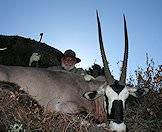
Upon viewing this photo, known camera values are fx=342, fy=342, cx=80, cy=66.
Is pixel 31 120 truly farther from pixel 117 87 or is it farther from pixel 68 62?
A: pixel 68 62

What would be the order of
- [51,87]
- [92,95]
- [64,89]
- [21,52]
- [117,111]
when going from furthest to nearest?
[21,52] → [64,89] → [51,87] → [92,95] → [117,111]

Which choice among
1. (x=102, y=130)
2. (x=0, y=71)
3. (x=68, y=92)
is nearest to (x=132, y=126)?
(x=102, y=130)

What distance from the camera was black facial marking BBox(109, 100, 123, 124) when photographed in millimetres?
6378

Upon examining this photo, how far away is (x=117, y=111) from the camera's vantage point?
653 cm

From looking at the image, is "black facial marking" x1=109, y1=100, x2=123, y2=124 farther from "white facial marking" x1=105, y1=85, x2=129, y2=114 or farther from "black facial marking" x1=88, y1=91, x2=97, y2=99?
"black facial marking" x1=88, y1=91, x2=97, y2=99

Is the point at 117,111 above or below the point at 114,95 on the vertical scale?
below

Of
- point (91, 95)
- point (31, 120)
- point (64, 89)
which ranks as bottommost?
point (31, 120)

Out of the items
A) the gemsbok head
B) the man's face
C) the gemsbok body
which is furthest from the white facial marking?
the man's face

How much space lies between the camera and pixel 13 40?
17.2 m

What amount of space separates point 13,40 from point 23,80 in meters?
10.0

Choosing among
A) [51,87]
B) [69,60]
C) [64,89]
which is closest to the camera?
[51,87]

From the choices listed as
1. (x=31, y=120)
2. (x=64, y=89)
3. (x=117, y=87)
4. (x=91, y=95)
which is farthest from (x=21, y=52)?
(x=31, y=120)

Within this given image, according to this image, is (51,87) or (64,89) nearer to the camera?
(51,87)

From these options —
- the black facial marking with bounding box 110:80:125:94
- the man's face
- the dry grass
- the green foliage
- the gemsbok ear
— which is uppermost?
the green foliage
